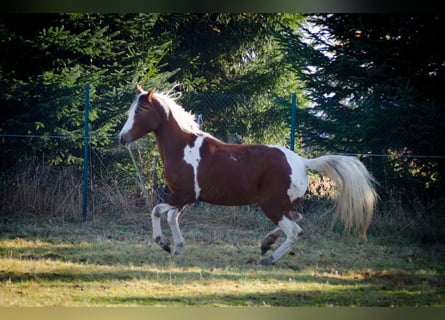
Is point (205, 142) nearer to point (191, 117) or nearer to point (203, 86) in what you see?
point (191, 117)

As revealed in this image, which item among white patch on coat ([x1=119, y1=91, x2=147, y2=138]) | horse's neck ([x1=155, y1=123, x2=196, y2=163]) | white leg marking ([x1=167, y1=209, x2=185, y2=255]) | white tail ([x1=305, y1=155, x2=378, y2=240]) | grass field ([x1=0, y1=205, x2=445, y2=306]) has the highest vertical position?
white patch on coat ([x1=119, y1=91, x2=147, y2=138])

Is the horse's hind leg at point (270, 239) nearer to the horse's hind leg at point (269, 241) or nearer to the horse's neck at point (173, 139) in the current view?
the horse's hind leg at point (269, 241)

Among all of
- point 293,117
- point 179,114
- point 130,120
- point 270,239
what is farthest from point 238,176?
point 130,120

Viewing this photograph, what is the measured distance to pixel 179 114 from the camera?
4289 mm

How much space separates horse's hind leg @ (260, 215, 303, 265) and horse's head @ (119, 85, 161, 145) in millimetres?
1210

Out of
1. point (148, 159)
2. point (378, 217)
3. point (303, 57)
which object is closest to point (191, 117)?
point (148, 159)

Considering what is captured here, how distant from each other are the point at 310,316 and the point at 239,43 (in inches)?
85.5

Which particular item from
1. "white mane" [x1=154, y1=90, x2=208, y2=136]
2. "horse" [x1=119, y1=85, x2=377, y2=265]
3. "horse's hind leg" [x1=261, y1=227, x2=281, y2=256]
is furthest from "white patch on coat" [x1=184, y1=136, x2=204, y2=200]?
"horse's hind leg" [x1=261, y1=227, x2=281, y2=256]

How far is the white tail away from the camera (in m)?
4.17

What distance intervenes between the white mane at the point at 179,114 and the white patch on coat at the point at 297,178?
71cm

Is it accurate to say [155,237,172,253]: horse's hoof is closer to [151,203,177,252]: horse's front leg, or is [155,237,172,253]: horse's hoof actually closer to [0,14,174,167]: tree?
[151,203,177,252]: horse's front leg

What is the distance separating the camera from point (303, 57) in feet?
15.5

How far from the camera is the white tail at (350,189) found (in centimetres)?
417

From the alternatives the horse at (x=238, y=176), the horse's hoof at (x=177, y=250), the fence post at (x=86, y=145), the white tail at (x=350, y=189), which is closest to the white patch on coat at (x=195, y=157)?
the horse at (x=238, y=176)
